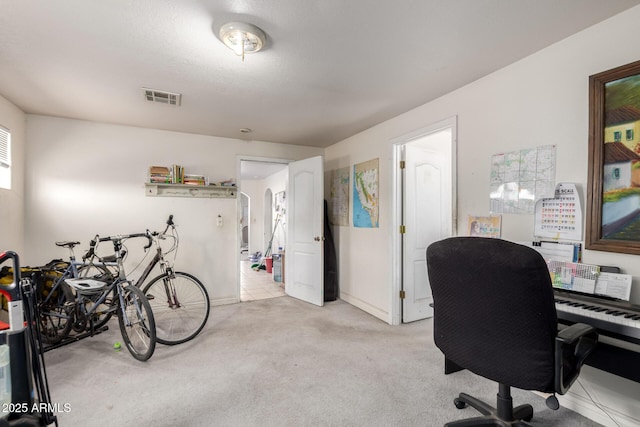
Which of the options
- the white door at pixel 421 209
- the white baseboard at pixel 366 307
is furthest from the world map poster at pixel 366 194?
the white baseboard at pixel 366 307

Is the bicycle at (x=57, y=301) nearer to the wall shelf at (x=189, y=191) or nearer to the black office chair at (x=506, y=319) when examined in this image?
the wall shelf at (x=189, y=191)

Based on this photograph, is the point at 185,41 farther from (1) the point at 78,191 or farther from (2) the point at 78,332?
(2) the point at 78,332

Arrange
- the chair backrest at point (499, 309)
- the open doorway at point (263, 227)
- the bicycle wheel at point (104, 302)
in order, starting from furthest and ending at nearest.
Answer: the open doorway at point (263, 227), the bicycle wheel at point (104, 302), the chair backrest at point (499, 309)

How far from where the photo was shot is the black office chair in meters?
1.18

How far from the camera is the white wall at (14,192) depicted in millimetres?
2678

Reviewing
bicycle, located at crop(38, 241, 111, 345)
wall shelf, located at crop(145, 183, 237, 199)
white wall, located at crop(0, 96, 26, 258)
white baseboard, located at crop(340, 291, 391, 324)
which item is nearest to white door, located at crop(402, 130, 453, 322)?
white baseboard, located at crop(340, 291, 391, 324)

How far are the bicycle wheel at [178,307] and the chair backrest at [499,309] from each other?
7.74 ft

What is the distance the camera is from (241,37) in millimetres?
1718

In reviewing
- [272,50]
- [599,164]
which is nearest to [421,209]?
[599,164]

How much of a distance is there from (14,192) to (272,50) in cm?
303

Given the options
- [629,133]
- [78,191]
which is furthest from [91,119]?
[629,133]

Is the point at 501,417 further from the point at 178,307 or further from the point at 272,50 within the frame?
the point at 178,307

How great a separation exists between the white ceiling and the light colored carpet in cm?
229

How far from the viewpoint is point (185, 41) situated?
1798mm
